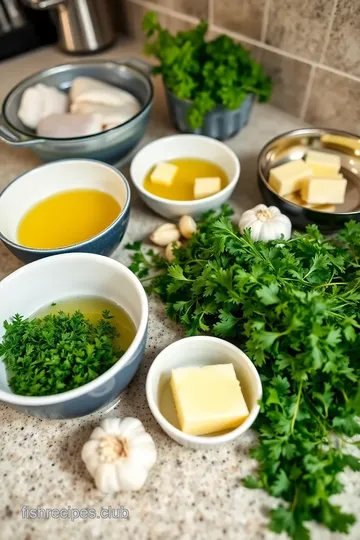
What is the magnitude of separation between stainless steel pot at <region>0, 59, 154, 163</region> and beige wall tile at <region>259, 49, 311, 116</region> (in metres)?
0.36

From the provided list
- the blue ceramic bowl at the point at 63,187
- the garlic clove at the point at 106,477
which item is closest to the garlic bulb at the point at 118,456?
the garlic clove at the point at 106,477

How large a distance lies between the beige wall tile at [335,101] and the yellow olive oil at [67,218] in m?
0.67

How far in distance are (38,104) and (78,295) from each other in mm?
610

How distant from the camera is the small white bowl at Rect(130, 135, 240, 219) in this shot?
967mm

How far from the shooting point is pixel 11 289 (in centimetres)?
76

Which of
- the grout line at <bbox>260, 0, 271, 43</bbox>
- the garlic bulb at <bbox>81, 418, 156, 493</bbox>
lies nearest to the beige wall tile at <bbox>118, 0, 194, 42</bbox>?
the grout line at <bbox>260, 0, 271, 43</bbox>

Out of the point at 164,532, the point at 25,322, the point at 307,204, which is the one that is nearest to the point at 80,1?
the point at 307,204

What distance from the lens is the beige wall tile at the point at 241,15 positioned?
1199 millimetres

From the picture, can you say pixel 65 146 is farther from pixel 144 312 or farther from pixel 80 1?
pixel 80 1

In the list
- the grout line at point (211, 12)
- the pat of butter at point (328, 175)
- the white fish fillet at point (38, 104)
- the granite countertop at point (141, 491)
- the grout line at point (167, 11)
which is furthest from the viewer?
the grout line at point (167, 11)

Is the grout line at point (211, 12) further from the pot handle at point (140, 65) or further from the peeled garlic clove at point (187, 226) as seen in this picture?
the peeled garlic clove at point (187, 226)

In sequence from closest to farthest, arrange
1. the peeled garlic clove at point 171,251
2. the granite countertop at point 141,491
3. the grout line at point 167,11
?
1. the granite countertop at point 141,491
2. the peeled garlic clove at point 171,251
3. the grout line at point 167,11

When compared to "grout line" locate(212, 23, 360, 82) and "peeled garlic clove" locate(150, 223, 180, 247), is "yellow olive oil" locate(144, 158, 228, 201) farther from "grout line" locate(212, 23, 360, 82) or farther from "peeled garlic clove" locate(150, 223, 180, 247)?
"grout line" locate(212, 23, 360, 82)

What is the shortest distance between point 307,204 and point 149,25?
62cm
